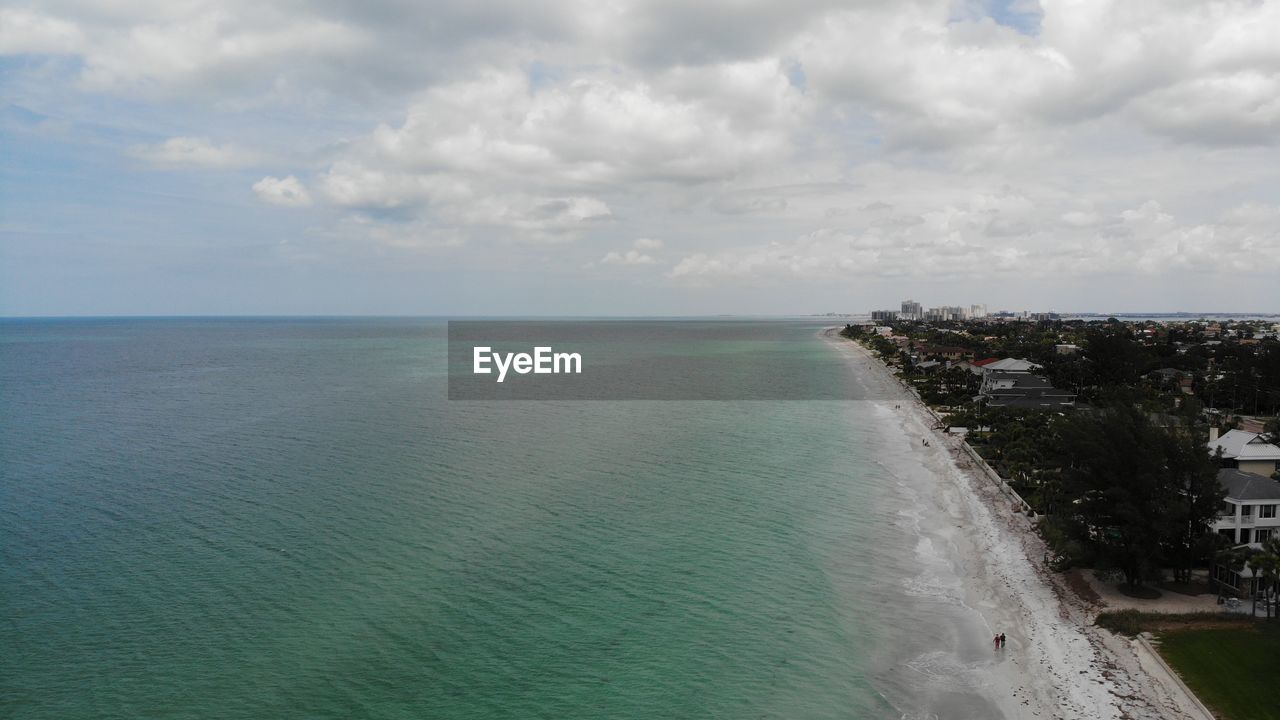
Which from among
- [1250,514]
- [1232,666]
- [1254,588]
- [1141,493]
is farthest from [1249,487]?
[1232,666]

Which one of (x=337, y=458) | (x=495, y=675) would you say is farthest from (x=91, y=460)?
(x=495, y=675)

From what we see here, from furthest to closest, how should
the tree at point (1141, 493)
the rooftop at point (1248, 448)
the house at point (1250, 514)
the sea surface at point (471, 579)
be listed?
the rooftop at point (1248, 448), the house at point (1250, 514), the tree at point (1141, 493), the sea surface at point (471, 579)

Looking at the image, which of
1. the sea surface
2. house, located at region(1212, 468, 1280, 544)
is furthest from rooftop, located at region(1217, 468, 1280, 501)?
the sea surface

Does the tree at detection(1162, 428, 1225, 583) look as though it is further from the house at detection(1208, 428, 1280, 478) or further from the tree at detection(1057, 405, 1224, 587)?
the house at detection(1208, 428, 1280, 478)

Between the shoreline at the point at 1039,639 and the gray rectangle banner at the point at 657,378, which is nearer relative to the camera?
the shoreline at the point at 1039,639

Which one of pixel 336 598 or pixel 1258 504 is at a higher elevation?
pixel 1258 504

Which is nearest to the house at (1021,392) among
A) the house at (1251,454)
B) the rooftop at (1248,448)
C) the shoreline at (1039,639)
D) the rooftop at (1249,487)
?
the shoreline at (1039,639)

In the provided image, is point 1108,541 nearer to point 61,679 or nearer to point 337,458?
point 61,679

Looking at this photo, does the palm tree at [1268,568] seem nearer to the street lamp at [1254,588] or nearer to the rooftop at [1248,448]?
the street lamp at [1254,588]
